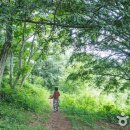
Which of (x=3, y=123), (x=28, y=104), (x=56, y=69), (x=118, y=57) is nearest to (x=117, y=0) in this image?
(x=3, y=123)

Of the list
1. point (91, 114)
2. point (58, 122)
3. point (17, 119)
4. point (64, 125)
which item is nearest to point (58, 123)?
point (58, 122)

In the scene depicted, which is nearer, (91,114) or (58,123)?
(58,123)

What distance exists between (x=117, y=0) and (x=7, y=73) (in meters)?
16.8

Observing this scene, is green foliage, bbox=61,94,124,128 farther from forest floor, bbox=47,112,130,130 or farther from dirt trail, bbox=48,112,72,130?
dirt trail, bbox=48,112,72,130

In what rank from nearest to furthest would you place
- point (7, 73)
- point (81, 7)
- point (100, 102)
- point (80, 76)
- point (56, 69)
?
point (81, 7)
point (80, 76)
point (7, 73)
point (100, 102)
point (56, 69)

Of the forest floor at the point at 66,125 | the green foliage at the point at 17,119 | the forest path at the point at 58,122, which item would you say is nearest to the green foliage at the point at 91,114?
the forest floor at the point at 66,125

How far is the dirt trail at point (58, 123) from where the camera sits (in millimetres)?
13739

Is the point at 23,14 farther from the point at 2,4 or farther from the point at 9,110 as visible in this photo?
the point at 9,110

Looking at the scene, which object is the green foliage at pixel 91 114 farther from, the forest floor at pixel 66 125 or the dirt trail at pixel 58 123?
the dirt trail at pixel 58 123

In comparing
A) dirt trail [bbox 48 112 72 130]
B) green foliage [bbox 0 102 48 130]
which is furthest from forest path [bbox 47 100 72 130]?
green foliage [bbox 0 102 48 130]

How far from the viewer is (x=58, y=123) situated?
14.7 metres

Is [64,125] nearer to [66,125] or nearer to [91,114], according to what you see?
[66,125]

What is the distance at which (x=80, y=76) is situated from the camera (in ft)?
58.4

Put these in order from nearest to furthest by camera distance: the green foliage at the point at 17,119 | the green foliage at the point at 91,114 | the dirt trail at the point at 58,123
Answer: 1. the green foliage at the point at 17,119
2. the dirt trail at the point at 58,123
3. the green foliage at the point at 91,114
